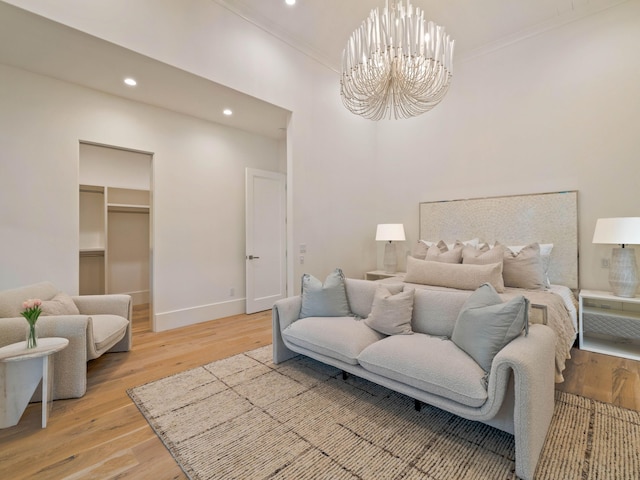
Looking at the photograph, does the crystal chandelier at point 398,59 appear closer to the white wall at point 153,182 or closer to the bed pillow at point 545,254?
the bed pillow at point 545,254

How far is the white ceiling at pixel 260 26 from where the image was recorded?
2.51 m

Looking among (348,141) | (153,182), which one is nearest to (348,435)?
(153,182)

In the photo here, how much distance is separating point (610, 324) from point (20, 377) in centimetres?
509

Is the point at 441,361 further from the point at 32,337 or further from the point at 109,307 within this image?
the point at 109,307

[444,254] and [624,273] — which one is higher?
[444,254]

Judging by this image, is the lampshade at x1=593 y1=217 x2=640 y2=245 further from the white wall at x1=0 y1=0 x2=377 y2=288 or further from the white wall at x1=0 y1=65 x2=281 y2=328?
the white wall at x1=0 y1=65 x2=281 y2=328

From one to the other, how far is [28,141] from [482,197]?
5.34 m

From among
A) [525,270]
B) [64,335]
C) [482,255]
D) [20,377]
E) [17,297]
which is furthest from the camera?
[482,255]

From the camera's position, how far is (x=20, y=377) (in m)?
1.90

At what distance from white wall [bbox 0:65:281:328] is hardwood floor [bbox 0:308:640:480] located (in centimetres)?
96

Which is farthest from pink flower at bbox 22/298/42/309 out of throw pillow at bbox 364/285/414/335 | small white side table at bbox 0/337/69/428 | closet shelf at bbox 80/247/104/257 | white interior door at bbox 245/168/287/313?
closet shelf at bbox 80/247/104/257

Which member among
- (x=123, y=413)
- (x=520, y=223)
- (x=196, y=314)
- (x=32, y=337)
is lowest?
(x=123, y=413)

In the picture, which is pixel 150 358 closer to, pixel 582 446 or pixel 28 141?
pixel 28 141

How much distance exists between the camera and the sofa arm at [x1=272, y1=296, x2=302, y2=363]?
2.70 m
